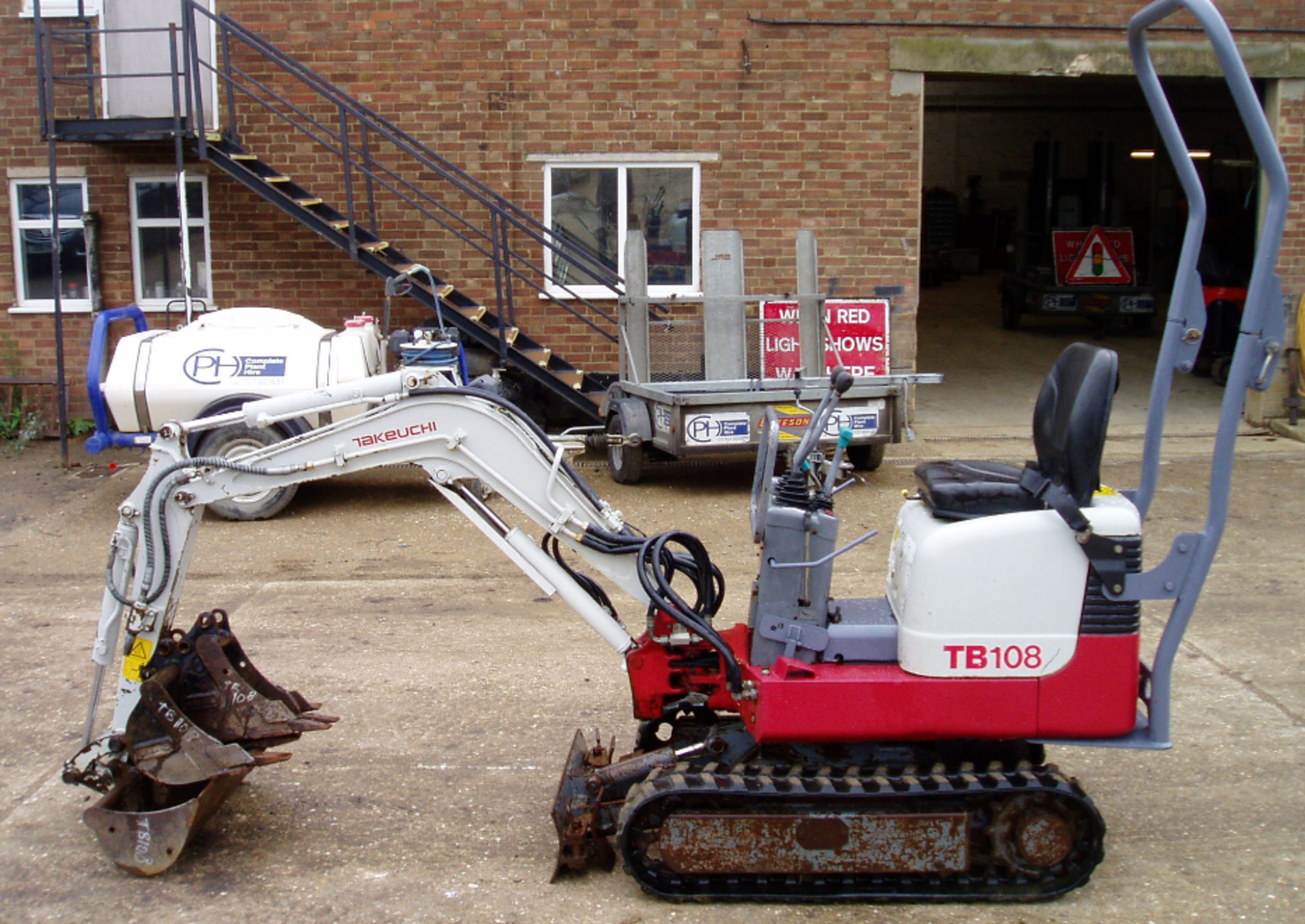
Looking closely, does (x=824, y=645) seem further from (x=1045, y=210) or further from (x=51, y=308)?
(x=1045, y=210)

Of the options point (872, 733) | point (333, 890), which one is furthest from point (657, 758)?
point (333, 890)

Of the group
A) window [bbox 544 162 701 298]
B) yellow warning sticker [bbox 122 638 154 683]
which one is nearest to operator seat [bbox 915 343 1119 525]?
yellow warning sticker [bbox 122 638 154 683]

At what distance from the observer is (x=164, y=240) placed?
13.0m

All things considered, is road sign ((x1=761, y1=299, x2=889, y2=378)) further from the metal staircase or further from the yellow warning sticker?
the yellow warning sticker

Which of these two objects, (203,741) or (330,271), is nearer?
(203,741)

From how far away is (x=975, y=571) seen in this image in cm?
391

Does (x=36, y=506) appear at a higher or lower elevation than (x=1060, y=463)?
lower

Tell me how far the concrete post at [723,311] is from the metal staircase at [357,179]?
962 mm

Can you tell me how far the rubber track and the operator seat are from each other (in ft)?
2.79

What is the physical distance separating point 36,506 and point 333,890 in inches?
286

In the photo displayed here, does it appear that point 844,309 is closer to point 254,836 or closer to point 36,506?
point 36,506

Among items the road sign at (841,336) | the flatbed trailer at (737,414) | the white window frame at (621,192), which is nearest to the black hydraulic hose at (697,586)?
the flatbed trailer at (737,414)

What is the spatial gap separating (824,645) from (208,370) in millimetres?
6968

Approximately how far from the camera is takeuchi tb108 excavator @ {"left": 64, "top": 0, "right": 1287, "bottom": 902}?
3.91 meters
